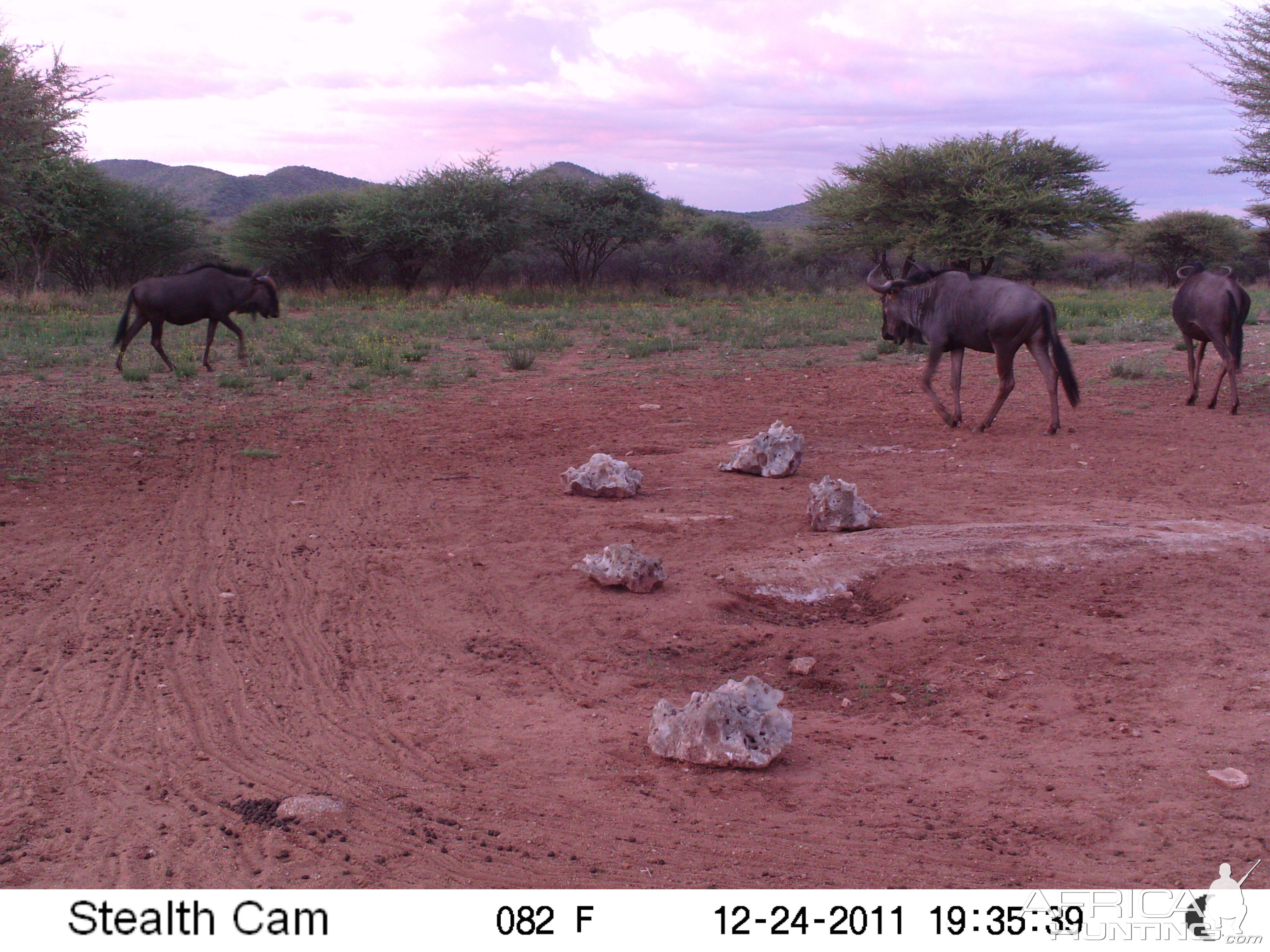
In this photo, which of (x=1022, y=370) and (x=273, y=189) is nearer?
(x=1022, y=370)

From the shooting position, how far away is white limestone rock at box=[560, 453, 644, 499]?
703 centimetres

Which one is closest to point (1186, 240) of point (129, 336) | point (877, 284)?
point (877, 284)

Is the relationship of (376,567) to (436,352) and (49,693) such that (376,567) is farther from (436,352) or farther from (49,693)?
(436,352)

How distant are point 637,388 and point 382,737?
906 cm

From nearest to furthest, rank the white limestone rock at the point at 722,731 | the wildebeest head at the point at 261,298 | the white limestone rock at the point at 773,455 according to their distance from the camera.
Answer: the white limestone rock at the point at 722,731, the white limestone rock at the point at 773,455, the wildebeest head at the point at 261,298

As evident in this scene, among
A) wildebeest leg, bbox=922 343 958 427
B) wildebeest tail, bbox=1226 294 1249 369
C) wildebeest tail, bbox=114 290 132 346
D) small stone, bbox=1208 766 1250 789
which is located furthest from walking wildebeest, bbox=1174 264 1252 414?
wildebeest tail, bbox=114 290 132 346

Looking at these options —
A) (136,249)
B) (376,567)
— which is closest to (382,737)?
(376,567)

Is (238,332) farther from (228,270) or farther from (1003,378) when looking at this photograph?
(1003,378)

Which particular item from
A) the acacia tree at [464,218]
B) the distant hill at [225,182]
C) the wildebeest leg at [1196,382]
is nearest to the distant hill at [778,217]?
the distant hill at [225,182]

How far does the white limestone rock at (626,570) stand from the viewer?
5.10 m

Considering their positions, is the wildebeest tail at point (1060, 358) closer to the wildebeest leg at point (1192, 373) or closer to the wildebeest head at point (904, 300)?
the wildebeest head at point (904, 300)

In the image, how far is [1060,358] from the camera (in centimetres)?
909

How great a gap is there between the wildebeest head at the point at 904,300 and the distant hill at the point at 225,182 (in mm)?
71206

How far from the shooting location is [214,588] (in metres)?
5.23
